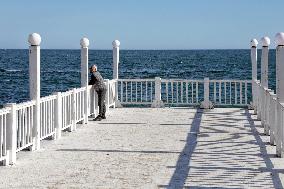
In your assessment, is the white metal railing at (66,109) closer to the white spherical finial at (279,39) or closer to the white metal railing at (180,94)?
the white metal railing at (180,94)

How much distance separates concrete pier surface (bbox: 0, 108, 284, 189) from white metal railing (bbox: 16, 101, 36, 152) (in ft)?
0.70

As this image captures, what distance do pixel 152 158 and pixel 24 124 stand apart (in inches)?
85.2

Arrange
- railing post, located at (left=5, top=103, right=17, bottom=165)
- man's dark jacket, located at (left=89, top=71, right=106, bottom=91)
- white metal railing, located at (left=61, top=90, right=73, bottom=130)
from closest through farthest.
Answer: railing post, located at (left=5, top=103, right=17, bottom=165) < white metal railing, located at (left=61, top=90, right=73, bottom=130) < man's dark jacket, located at (left=89, top=71, right=106, bottom=91)

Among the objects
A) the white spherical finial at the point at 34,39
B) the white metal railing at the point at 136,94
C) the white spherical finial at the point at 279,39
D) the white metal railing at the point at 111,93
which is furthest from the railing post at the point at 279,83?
the white metal railing at the point at 136,94

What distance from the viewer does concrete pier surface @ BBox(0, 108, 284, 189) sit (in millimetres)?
8156

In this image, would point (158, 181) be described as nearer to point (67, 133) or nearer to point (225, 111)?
point (67, 133)

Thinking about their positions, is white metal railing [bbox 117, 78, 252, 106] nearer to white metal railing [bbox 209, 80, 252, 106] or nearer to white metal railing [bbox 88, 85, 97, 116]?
white metal railing [bbox 209, 80, 252, 106]

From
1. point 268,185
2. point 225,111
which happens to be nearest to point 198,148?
point 268,185

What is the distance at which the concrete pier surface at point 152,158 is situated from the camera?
26.8 ft

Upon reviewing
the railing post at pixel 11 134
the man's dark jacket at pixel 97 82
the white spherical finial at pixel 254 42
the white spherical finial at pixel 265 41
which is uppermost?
the white spherical finial at pixel 254 42

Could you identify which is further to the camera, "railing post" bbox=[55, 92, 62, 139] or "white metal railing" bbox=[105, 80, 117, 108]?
"white metal railing" bbox=[105, 80, 117, 108]

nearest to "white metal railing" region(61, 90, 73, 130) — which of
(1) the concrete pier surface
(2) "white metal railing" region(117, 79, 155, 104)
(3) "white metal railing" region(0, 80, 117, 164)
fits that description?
(3) "white metal railing" region(0, 80, 117, 164)

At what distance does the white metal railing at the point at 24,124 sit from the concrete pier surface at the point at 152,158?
21cm

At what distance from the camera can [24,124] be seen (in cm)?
1005
